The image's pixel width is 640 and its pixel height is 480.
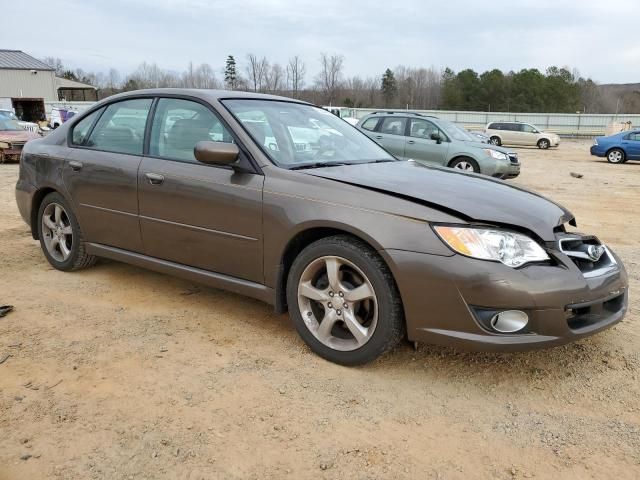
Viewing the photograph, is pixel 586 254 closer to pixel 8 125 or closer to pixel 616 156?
pixel 8 125

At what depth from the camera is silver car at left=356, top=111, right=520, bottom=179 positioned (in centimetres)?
1208

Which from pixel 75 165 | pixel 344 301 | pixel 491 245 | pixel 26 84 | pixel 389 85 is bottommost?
pixel 344 301

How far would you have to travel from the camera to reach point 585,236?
3.18m

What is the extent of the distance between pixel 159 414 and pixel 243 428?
440 millimetres

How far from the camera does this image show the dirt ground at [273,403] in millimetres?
2264

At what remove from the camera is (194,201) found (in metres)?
3.57

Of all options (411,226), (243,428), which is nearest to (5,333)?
(243,428)

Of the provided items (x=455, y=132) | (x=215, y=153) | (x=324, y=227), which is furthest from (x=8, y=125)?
(x=324, y=227)

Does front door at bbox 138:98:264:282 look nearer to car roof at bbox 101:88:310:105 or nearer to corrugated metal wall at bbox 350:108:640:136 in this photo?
car roof at bbox 101:88:310:105

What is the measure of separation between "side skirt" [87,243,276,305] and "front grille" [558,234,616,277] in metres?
1.73

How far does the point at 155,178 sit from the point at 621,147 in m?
21.3

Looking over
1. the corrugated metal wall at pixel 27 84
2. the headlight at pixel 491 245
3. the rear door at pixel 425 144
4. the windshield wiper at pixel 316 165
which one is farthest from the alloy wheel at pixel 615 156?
the corrugated metal wall at pixel 27 84

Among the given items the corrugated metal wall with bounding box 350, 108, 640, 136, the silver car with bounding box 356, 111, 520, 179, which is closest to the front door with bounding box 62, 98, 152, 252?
the silver car with bounding box 356, 111, 520, 179

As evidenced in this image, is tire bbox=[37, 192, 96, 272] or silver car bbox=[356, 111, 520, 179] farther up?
silver car bbox=[356, 111, 520, 179]
